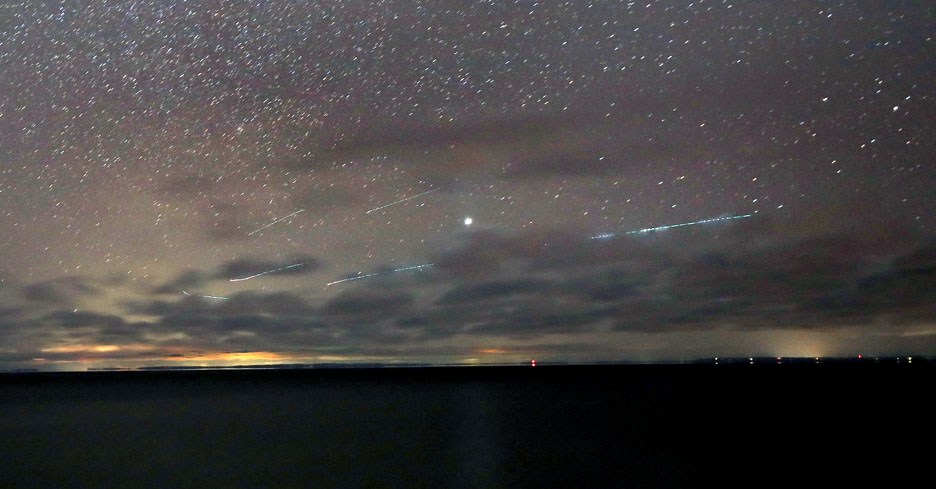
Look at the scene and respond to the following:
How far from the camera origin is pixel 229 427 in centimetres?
2039

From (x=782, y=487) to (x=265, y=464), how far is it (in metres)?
9.94

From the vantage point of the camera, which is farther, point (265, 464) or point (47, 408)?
point (47, 408)

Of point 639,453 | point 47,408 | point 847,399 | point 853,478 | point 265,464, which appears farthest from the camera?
point 847,399

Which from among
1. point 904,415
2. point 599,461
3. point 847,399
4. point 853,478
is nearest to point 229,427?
point 599,461

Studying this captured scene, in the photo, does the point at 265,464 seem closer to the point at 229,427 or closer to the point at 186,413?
the point at 229,427

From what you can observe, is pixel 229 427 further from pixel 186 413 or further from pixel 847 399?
pixel 847 399

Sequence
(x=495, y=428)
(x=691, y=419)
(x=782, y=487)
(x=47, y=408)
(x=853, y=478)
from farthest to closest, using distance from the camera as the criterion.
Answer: (x=47, y=408) → (x=691, y=419) → (x=495, y=428) → (x=853, y=478) → (x=782, y=487)

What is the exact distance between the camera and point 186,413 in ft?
85.9

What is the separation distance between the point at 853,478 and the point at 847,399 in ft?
93.5

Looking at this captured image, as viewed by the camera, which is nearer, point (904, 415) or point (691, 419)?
point (691, 419)

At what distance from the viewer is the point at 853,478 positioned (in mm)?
12352

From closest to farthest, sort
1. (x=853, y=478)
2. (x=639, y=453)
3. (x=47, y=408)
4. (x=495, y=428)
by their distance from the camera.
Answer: (x=853, y=478) < (x=639, y=453) < (x=495, y=428) < (x=47, y=408)

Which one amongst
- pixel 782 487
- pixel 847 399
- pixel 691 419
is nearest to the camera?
pixel 782 487

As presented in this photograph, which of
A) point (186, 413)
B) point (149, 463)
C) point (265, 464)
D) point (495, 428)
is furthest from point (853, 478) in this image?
point (186, 413)
